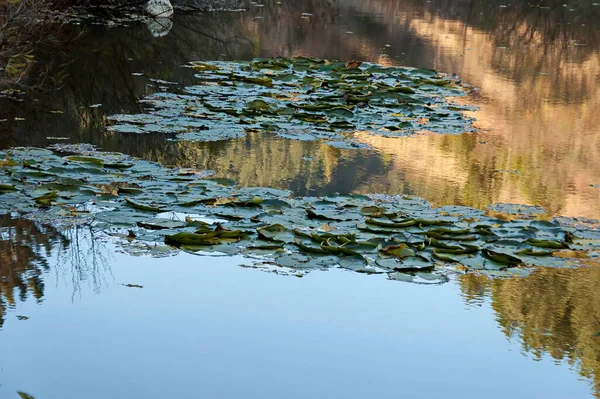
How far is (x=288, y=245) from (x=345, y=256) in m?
0.30

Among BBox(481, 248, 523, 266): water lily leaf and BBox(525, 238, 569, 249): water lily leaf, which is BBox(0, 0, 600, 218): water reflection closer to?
BBox(525, 238, 569, 249): water lily leaf

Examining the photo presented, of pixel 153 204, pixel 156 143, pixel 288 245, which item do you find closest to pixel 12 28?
pixel 156 143

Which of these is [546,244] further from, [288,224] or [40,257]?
[40,257]

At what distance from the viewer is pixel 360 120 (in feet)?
24.2

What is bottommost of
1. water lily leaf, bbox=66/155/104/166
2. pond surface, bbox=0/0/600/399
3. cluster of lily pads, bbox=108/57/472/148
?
pond surface, bbox=0/0/600/399

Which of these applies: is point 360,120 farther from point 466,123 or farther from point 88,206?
point 88,206

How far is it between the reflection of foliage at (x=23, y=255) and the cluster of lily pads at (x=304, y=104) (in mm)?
2085

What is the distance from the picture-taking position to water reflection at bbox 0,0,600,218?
226 inches

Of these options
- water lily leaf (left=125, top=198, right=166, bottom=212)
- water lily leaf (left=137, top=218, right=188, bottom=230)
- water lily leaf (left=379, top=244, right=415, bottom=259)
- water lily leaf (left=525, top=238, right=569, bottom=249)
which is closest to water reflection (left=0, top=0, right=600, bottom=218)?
water lily leaf (left=525, top=238, right=569, bottom=249)

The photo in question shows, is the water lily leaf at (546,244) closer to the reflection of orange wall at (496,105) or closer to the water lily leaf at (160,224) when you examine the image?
the reflection of orange wall at (496,105)

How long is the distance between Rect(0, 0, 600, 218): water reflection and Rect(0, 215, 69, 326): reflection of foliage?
140cm

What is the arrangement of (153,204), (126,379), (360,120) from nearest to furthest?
(126,379), (153,204), (360,120)

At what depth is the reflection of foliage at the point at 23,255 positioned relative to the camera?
3801 mm

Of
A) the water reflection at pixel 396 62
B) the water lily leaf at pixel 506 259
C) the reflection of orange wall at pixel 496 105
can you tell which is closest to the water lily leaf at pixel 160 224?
the water reflection at pixel 396 62
